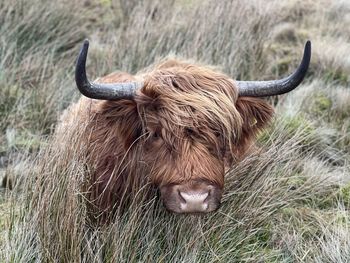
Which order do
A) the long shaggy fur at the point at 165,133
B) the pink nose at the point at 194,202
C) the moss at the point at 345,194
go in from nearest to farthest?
the pink nose at the point at 194,202
the long shaggy fur at the point at 165,133
the moss at the point at 345,194

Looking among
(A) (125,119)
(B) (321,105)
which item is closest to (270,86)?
(A) (125,119)

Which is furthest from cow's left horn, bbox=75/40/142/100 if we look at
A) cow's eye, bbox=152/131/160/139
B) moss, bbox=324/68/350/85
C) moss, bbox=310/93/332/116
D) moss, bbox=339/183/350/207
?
moss, bbox=324/68/350/85

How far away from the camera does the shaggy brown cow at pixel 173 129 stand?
3119mm

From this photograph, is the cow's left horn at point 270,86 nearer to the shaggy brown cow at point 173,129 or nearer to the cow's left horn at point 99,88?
the shaggy brown cow at point 173,129

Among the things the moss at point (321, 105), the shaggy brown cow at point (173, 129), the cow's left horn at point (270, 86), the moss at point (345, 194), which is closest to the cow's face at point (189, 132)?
the shaggy brown cow at point (173, 129)

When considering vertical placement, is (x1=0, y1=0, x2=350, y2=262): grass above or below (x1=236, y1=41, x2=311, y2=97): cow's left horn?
below

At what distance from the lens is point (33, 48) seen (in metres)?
6.77

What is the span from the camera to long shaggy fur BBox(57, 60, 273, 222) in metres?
3.22

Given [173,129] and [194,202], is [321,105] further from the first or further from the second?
[194,202]

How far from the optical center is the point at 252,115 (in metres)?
3.80

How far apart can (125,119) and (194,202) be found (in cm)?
81

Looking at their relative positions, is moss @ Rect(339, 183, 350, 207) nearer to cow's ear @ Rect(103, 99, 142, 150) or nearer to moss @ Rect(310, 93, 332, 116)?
moss @ Rect(310, 93, 332, 116)

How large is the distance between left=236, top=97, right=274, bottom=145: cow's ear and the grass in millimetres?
179

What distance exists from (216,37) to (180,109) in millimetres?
3435
